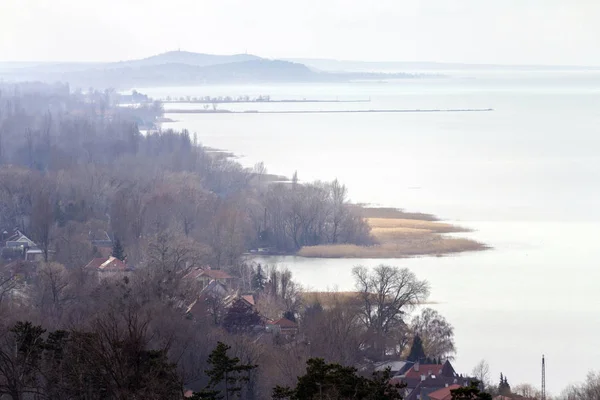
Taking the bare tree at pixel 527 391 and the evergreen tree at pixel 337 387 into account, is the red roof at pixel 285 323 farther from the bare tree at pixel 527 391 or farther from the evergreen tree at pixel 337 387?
the evergreen tree at pixel 337 387

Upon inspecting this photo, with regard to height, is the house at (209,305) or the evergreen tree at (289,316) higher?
the house at (209,305)

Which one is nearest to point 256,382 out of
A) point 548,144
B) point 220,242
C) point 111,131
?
point 220,242

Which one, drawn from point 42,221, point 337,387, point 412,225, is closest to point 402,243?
point 412,225

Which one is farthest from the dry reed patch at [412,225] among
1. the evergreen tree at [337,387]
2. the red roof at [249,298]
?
the evergreen tree at [337,387]

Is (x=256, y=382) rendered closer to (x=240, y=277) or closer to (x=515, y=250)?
(x=240, y=277)

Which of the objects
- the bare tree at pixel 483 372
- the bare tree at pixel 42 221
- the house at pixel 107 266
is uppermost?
the bare tree at pixel 42 221

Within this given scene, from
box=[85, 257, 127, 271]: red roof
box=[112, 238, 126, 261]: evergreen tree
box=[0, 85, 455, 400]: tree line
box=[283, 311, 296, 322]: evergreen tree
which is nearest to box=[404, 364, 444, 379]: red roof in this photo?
box=[0, 85, 455, 400]: tree line

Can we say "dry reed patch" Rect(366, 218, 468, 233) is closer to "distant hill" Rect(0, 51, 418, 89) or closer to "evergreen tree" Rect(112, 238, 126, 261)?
"evergreen tree" Rect(112, 238, 126, 261)
